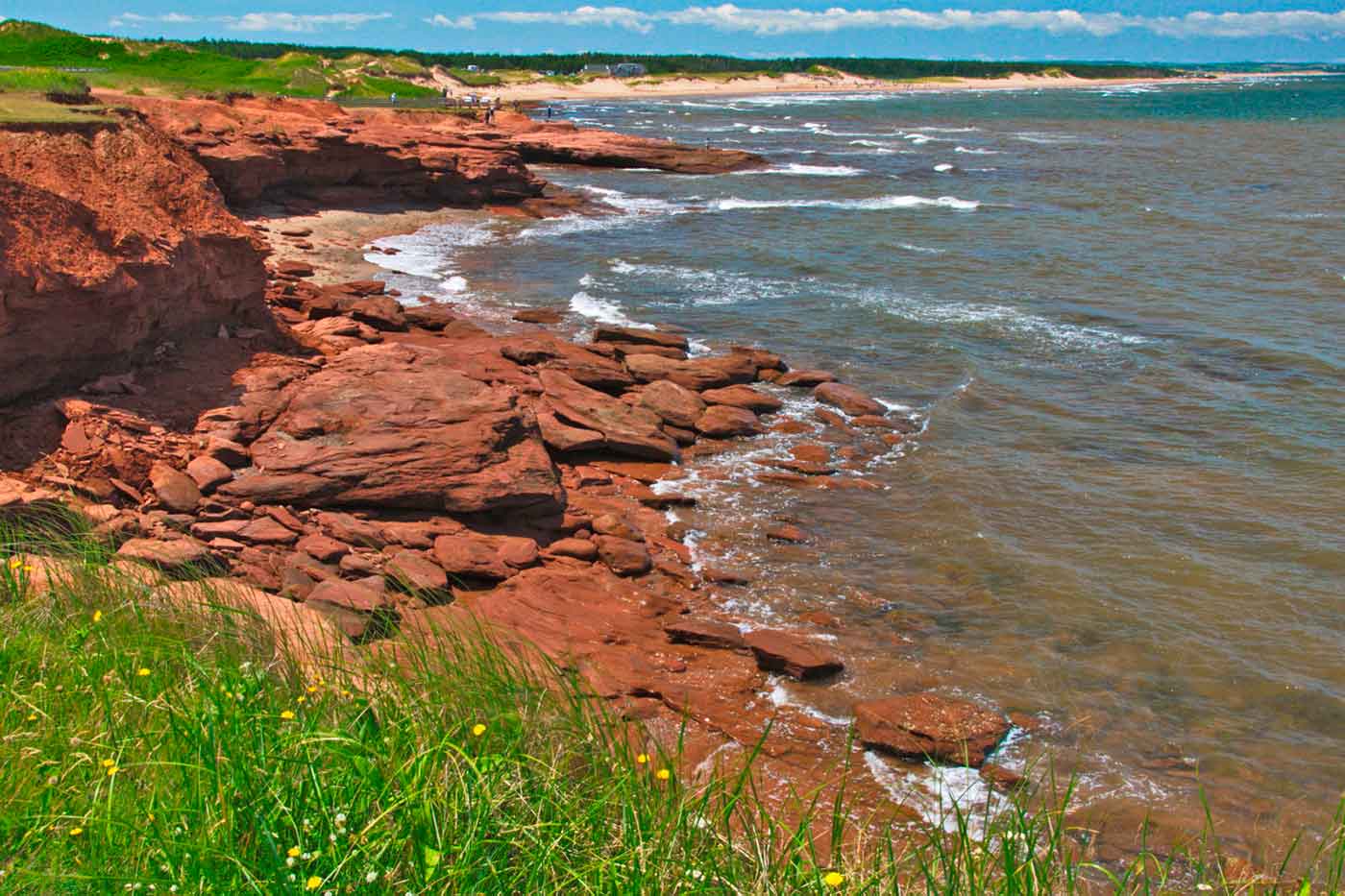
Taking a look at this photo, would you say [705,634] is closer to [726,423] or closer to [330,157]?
[726,423]

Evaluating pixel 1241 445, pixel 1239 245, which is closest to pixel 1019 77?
pixel 1239 245

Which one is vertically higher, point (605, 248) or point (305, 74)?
point (305, 74)

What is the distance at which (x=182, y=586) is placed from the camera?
5297mm

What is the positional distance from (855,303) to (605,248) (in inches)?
291

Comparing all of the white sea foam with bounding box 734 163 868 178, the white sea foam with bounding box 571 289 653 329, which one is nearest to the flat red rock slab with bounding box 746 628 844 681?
the white sea foam with bounding box 571 289 653 329

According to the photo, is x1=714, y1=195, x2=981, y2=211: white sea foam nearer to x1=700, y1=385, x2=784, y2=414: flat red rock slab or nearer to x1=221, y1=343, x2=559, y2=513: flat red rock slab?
x1=700, y1=385, x2=784, y2=414: flat red rock slab

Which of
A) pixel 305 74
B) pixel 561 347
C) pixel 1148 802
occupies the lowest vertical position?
pixel 1148 802

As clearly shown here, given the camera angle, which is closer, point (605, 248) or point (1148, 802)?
point (1148, 802)

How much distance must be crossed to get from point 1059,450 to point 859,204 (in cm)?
2262

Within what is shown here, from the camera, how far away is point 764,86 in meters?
140

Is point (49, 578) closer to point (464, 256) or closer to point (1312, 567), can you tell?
point (1312, 567)

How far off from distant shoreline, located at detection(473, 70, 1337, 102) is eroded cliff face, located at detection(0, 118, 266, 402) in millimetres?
78351

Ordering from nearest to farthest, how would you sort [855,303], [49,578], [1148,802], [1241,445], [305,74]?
[49,578] < [1148,802] < [1241,445] < [855,303] < [305,74]

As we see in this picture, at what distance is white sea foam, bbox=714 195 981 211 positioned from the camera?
3275 centimetres
